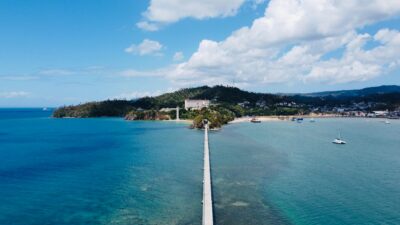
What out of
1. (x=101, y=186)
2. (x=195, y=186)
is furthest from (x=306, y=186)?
(x=101, y=186)

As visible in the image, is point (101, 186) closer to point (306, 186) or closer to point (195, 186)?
point (195, 186)

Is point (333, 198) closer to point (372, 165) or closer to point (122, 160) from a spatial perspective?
point (372, 165)

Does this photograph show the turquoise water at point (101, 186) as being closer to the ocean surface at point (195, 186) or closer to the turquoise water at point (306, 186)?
the ocean surface at point (195, 186)

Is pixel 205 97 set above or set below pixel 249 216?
above

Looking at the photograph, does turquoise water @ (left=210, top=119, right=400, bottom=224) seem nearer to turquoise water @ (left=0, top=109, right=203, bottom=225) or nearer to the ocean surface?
the ocean surface

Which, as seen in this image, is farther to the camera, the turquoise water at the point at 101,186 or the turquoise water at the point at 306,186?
the turquoise water at the point at 101,186

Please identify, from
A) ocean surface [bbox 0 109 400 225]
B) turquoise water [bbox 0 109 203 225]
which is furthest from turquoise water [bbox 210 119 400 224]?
turquoise water [bbox 0 109 203 225]

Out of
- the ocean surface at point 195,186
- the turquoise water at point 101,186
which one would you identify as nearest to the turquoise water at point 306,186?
the ocean surface at point 195,186

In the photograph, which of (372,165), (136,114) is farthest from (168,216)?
(136,114)
